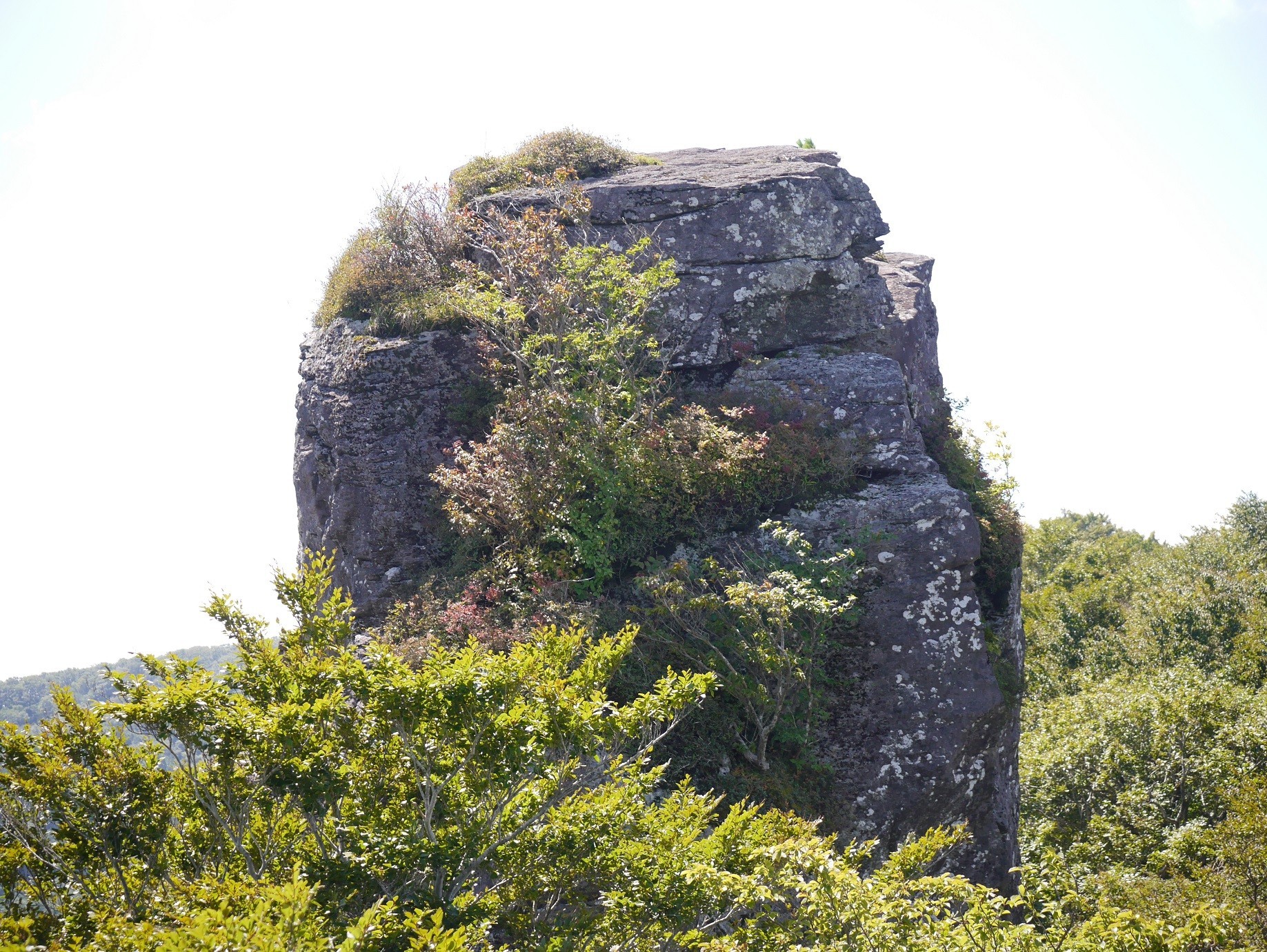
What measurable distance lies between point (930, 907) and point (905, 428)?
759 cm

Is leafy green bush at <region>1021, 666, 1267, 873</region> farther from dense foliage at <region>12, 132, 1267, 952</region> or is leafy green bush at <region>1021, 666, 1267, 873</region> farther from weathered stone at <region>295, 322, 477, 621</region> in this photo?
weathered stone at <region>295, 322, 477, 621</region>

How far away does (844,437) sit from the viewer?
11680 millimetres

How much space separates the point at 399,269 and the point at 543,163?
3885 mm

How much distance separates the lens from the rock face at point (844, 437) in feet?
32.8

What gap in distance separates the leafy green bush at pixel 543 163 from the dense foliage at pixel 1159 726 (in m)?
14.3

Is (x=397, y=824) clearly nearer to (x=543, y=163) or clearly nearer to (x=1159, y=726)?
(x=543, y=163)

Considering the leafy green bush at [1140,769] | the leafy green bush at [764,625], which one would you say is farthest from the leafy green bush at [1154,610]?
the leafy green bush at [764,625]

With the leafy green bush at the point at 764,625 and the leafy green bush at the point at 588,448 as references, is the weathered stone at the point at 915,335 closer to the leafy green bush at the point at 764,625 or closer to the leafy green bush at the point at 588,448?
the leafy green bush at the point at 588,448

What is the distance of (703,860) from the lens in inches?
229

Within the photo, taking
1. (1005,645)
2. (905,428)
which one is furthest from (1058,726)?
(905,428)

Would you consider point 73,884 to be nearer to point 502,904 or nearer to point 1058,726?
point 502,904

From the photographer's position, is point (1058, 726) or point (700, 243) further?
point (1058, 726)

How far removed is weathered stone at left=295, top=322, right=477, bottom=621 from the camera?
1235 centimetres

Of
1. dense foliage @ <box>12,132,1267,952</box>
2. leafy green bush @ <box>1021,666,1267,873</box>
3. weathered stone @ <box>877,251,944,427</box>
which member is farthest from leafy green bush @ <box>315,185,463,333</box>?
leafy green bush @ <box>1021,666,1267,873</box>
